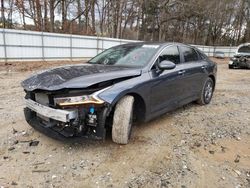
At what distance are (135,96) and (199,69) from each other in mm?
2275

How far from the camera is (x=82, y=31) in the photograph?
80.0 ft

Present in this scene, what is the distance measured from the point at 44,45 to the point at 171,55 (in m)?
11.7

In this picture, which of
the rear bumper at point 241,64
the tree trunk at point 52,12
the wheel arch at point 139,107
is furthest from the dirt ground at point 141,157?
the tree trunk at point 52,12

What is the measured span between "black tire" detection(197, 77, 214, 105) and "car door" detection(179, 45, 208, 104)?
22 cm

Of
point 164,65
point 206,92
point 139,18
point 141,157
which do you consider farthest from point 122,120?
point 139,18

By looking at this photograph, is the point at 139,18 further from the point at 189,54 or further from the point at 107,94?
the point at 107,94

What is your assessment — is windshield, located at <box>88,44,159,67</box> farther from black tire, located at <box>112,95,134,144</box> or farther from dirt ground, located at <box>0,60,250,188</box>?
dirt ground, located at <box>0,60,250,188</box>

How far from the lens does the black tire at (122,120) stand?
3098 mm

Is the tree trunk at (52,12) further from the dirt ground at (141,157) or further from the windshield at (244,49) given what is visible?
the dirt ground at (141,157)

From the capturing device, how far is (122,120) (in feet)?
10.2

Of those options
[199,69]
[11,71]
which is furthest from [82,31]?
[199,69]

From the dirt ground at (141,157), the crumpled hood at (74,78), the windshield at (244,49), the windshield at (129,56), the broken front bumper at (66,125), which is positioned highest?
the windshield at (244,49)

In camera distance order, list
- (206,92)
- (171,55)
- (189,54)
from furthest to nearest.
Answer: (206,92)
(189,54)
(171,55)

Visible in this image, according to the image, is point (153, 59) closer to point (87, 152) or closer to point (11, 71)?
point (87, 152)
